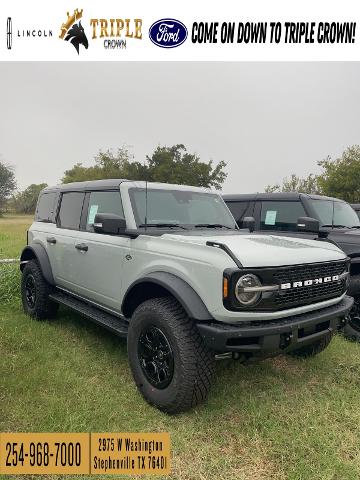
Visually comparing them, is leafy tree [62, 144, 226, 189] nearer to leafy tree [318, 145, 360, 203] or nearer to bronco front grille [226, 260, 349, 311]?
bronco front grille [226, 260, 349, 311]

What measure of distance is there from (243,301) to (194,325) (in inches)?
18.6

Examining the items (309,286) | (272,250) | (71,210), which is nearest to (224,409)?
(309,286)

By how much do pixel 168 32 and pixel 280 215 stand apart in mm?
3824

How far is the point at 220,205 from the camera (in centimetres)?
422

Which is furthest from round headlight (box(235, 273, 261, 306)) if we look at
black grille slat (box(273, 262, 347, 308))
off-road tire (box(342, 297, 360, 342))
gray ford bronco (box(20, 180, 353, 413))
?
off-road tire (box(342, 297, 360, 342))

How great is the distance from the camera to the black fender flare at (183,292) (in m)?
2.51

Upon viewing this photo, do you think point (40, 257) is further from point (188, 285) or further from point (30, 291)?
point (188, 285)

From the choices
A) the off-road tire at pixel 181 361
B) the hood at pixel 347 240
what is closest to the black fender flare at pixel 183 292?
the off-road tire at pixel 181 361

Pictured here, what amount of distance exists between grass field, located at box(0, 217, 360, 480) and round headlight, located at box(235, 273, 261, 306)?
3.40 ft

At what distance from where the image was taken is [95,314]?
3.76 meters

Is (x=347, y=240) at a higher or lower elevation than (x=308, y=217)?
lower

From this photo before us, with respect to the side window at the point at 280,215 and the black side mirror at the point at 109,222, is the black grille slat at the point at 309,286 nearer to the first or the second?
the black side mirror at the point at 109,222

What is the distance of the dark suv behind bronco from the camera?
4.59 meters

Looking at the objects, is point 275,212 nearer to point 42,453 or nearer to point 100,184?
point 100,184
